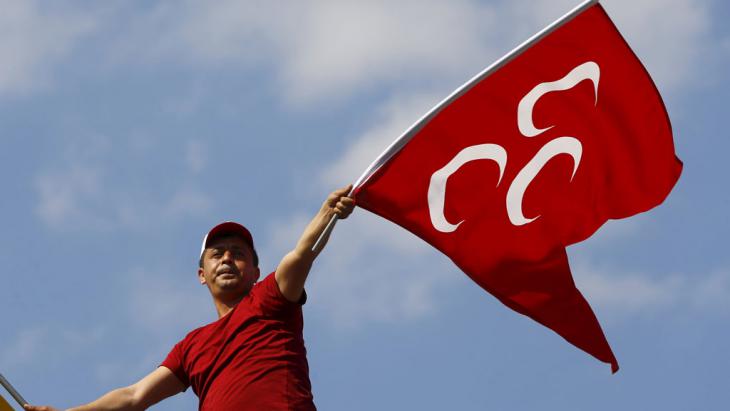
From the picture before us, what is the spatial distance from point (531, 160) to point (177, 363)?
2.75 meters

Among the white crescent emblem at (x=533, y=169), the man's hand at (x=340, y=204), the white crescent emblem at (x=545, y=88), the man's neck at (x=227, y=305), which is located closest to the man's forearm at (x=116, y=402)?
the man's neck at (x=227, y=305)

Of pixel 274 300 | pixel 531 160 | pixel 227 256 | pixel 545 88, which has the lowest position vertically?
pixel 274 300

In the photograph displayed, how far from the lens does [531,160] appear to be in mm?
7727

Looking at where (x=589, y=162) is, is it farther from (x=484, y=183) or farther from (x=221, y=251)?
(x=221, y=251)

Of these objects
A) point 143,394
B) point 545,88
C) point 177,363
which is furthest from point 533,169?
point 143,394

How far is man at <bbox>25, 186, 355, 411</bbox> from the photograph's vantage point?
628 cm

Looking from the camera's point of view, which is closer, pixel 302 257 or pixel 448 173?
pixel 302 257

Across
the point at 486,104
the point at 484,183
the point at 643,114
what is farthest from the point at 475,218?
the point at 643,114

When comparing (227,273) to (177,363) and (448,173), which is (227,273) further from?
(448,173)

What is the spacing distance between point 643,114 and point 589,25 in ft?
2.47

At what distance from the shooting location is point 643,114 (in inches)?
315

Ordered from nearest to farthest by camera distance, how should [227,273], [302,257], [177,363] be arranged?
[302,257], [177,363], [227,273]

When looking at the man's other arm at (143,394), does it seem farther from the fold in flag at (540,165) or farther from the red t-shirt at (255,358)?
the fold in flag at (540,165)

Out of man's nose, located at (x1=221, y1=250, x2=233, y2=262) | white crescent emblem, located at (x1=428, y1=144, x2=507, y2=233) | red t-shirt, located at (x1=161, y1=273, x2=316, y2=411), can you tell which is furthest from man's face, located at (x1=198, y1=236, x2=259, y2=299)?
white crescent emblem, located at (x1=428, y1=144, x2=507, y2=233)
